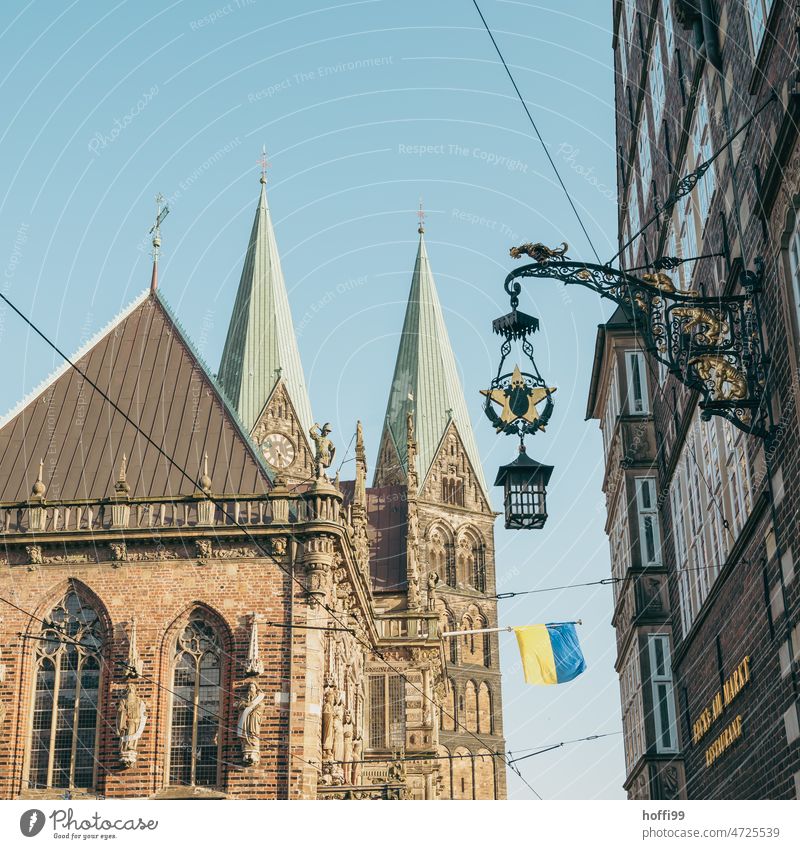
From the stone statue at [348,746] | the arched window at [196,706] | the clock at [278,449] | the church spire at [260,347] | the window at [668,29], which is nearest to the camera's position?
the window at [668,29]

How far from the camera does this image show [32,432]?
1351 inches

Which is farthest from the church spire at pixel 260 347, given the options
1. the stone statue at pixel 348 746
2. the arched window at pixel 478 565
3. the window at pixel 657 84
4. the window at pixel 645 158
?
the window at pixel 657 84

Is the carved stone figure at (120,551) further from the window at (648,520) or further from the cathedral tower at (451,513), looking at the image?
the cathedral tower at (451,513)

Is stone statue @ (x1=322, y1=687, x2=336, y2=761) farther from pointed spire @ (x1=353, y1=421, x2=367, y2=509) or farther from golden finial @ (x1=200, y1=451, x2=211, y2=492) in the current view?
pointed spire @ (x1=353, y1=421, x2=367, y2=509)

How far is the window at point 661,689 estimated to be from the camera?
2961cm

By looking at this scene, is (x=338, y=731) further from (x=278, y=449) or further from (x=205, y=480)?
(x=278, y=449)

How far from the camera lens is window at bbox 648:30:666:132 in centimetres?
2740

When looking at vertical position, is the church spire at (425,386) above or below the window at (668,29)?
above

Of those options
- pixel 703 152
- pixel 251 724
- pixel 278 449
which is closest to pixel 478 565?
pixel 278 449

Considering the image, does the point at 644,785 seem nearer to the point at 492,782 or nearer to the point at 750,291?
the point at 750,291

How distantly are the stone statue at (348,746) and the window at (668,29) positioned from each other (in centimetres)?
1837

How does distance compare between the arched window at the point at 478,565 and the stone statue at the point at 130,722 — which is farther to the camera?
the arched window at the point at 478,565
